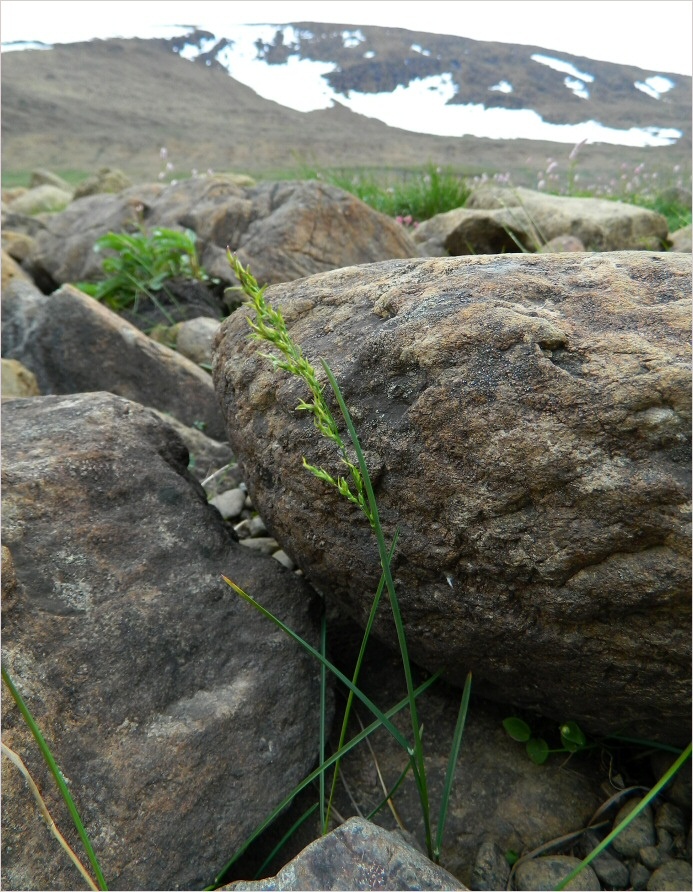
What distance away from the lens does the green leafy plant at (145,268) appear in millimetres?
4199

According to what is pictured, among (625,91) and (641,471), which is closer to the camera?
(641,471)

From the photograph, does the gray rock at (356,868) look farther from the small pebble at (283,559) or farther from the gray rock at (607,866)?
the small pebble at (283,559)

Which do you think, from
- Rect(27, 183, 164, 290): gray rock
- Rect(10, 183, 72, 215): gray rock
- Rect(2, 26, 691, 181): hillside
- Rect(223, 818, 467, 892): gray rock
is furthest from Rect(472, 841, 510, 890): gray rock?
Rect(2, 26, 691, 181): hillside

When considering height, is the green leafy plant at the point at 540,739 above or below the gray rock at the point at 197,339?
below

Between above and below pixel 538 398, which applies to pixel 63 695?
below

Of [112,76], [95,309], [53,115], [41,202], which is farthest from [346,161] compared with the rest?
[95,309]

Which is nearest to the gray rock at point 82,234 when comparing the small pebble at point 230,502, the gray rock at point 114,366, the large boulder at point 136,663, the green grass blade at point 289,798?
the gray rock at point 114,366

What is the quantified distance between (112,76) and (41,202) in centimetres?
4601

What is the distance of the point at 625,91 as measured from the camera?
106 feet

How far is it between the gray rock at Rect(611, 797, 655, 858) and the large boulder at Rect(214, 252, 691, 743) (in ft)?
0.60

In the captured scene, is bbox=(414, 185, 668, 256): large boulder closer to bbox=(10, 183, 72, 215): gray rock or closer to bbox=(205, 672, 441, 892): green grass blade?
bbox=(205, 672, 441, 892): green grass blade

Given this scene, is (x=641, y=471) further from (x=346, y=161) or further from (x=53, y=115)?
(x=53, y=115)

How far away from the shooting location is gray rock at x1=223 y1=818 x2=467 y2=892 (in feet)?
4.00

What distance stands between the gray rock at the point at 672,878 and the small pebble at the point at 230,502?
66.5 inches
